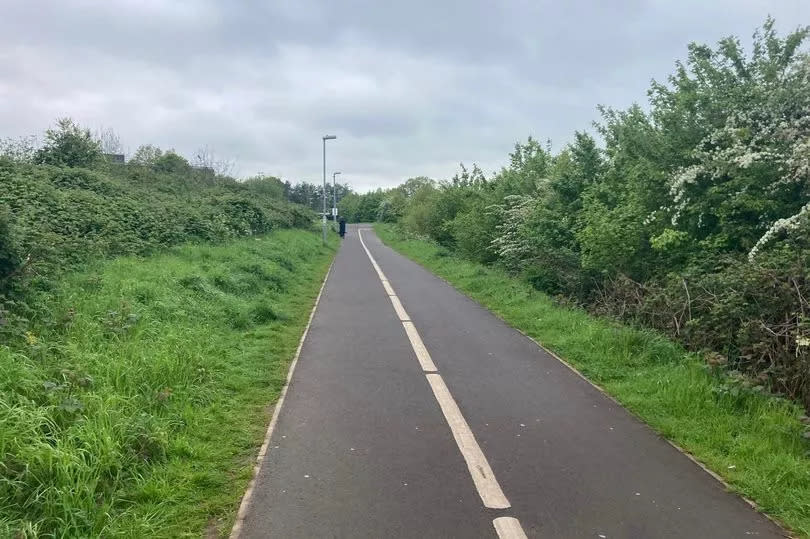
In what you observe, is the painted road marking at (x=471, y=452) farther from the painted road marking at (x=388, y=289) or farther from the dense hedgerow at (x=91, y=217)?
the painted road marking at (x=388, y=289)

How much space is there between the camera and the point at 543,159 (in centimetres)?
2181

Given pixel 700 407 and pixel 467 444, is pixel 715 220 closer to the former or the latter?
pixel 700 407

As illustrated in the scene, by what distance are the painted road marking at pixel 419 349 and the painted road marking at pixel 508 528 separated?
3662 mm

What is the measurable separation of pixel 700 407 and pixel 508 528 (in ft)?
10.4

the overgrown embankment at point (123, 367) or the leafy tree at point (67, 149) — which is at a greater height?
the leafy tree at point (67, 149)

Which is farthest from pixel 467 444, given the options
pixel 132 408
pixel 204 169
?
pixel 204 169

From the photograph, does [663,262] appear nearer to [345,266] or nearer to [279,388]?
[279,388]

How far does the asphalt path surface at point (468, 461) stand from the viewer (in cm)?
371

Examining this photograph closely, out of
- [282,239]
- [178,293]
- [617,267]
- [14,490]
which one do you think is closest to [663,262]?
[617,267]

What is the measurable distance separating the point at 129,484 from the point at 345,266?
19.4 m

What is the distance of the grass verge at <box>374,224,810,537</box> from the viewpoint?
4.27 meters

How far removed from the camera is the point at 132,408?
16.6 feet

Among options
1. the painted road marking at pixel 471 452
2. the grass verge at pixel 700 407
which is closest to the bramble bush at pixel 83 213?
the painted road marking at pixel 471 452

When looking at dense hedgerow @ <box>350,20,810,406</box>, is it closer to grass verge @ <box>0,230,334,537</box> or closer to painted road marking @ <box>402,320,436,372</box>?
painted road marking @ <box>402,320,436,372</box>
